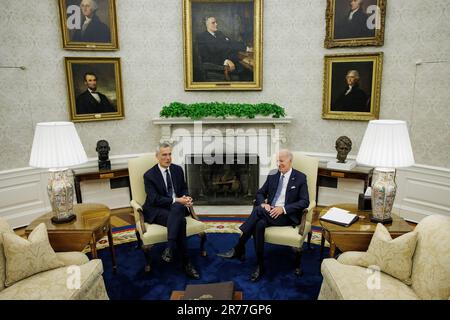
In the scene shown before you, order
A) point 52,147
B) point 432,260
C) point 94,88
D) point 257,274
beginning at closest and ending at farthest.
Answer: point 432,260
point 52,147
point 257,274
point 94,88

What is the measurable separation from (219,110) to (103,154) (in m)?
2.04

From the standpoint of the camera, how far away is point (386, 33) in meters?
5.26

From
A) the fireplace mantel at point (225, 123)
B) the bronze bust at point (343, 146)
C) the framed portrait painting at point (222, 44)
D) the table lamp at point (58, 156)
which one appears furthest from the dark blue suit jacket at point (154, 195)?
the bronze bust at point (343, 146)

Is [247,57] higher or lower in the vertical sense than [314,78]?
higher

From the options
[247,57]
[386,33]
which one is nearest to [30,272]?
[247,57]

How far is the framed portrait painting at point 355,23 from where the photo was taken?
17.2 ft

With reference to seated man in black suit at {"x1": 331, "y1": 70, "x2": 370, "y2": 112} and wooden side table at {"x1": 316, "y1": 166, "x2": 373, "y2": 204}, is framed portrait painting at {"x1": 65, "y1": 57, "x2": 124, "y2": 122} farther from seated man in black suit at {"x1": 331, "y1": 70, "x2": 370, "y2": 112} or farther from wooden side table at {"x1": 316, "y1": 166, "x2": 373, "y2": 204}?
seated man in black suit at {"x1": 331, "y1": 70, "x2": 370, "y2": 112}

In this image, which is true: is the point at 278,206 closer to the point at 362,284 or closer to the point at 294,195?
the point at 294,195

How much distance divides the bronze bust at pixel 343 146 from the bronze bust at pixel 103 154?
3752 mm

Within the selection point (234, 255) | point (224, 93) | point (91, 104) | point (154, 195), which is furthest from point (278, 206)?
point (91, 104)

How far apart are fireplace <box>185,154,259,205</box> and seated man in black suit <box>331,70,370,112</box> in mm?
1737

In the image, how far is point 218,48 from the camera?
593 cm
